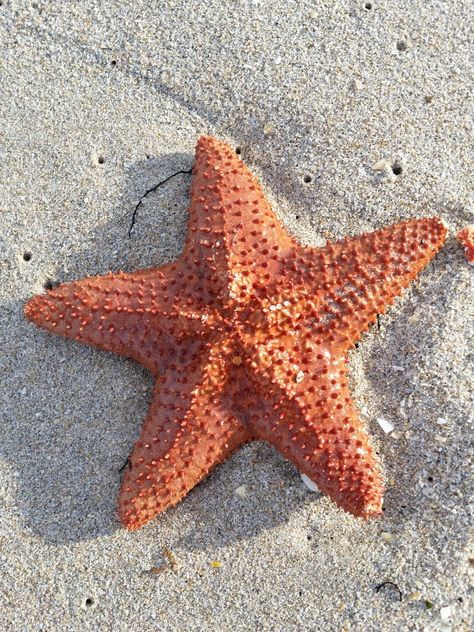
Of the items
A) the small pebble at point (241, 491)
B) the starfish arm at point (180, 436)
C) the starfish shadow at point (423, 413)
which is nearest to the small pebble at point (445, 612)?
the starfish shadow at point (423, 413)

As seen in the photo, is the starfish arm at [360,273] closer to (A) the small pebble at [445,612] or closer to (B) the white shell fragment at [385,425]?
(B) the white shell fragment at [385,425]

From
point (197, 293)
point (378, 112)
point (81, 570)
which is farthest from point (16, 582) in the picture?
point (378, 112)

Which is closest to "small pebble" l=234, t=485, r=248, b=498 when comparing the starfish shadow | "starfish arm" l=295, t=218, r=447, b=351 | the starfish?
the starfish

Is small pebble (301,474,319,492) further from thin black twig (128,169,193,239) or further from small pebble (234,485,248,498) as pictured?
thin black twig (128,169,193,239)

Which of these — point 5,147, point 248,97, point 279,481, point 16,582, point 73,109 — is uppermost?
point 248,97

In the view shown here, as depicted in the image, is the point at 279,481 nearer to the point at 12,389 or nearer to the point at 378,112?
the point at 12,389
